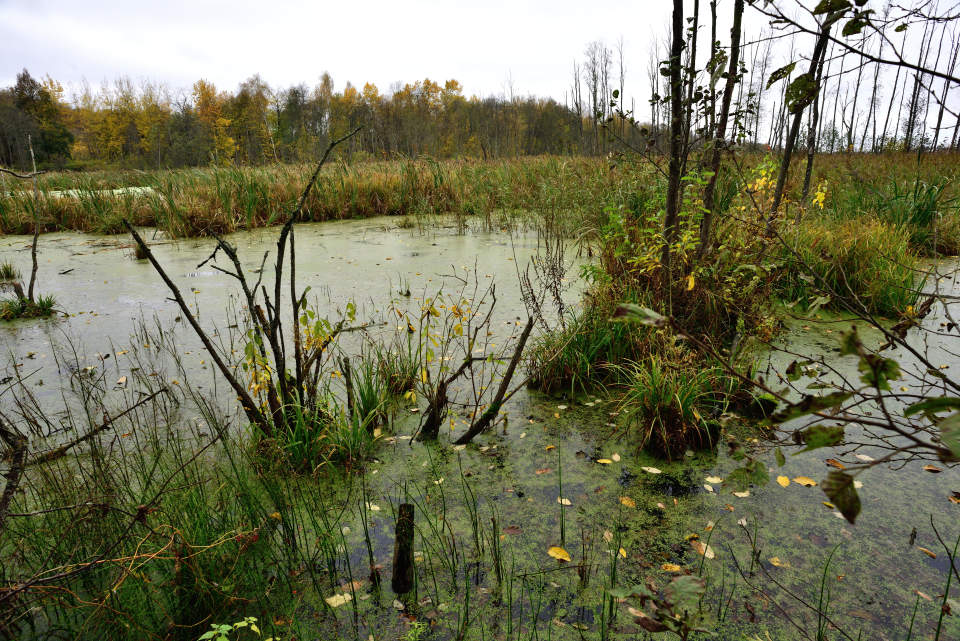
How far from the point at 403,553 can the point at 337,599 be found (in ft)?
0.76

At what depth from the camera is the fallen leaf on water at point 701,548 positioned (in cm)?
159

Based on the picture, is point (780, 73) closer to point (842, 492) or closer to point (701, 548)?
point (842, 492)

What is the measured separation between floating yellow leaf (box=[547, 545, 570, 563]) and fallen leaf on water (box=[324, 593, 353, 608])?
0.62 metres

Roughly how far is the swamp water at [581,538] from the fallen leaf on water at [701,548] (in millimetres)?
12

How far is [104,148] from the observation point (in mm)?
42781

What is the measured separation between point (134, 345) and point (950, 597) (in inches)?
149

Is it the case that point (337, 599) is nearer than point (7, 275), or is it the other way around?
point (337, 599)

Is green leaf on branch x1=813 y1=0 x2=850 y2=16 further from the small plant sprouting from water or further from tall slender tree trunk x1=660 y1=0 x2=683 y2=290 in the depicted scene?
the small plant sprouting from water

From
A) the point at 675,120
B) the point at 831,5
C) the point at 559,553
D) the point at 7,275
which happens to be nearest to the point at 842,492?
the point at 831,5

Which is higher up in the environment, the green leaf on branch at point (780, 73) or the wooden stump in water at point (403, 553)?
the green leaf on branch at point (780, 73)

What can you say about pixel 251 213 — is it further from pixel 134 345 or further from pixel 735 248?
pixel 735 248

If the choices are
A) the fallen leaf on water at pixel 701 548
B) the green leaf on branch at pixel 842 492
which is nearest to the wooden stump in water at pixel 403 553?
the fallen leaf on water at pixel 701 548

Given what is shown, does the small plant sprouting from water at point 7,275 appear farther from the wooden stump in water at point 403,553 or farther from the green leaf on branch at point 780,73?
the green leaf on branch at point 780,73

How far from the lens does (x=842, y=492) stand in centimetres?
57
